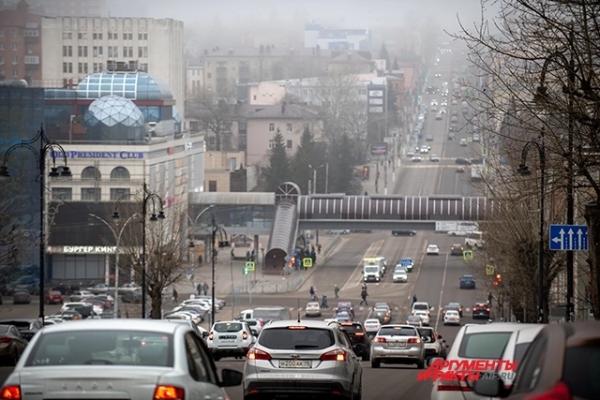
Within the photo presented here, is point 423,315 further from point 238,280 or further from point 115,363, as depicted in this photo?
point 115,363

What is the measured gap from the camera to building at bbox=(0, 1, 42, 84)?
188 meters

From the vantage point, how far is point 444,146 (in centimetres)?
19950

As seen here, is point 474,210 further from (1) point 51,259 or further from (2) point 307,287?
(1) point 51,259

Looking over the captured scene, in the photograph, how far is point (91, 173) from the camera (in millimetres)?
112688

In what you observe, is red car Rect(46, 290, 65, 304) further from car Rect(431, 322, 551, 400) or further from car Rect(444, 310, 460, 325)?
car Rect(431, 322, 551, 400)

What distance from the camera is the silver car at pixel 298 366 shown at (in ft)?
72.0

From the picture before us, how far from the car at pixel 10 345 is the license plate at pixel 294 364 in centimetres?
1661

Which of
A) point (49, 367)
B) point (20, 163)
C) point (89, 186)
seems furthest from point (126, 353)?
point (89, 186)

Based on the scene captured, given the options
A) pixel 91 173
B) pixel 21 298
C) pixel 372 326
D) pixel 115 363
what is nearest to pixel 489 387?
pixel 115 363

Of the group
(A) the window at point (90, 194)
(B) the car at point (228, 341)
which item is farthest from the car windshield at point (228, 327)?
(A) the window at point (90, 194)

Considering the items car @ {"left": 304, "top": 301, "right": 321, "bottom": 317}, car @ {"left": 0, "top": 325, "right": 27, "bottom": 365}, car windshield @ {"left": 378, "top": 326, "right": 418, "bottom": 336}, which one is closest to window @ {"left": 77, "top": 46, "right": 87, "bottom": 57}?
car @ {"left": 304, "top": 301, "right": 321, "bottom": 317}

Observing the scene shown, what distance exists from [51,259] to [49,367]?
95956mm

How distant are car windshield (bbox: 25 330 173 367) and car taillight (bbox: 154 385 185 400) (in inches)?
18.1

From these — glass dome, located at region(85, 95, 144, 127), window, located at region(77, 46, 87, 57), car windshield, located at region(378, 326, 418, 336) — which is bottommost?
car windshield, located at region(378, 326, 418, 336)
